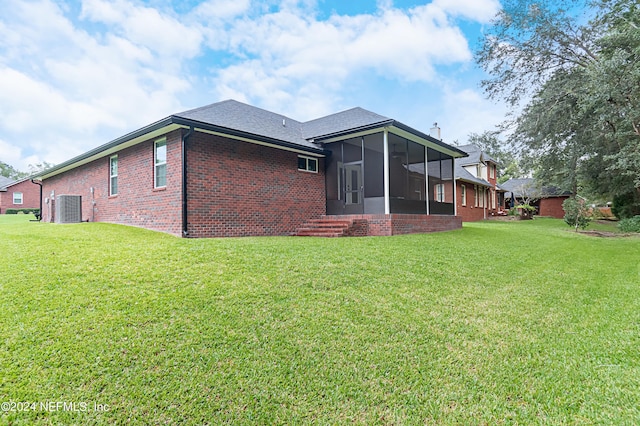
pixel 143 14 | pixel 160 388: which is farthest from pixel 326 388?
pixel 143 14

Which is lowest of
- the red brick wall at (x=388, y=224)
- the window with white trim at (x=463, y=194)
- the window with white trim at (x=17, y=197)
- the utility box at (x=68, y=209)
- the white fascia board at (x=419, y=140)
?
the red brick wall at (x=388, y=224)

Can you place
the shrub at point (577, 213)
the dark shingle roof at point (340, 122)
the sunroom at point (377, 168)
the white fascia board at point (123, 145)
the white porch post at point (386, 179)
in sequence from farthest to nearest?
the shrub at point (577, 213)
the dark shingle roof at point (340, 122)
the sunroom at point (377, 168)
the white porch post at point (386, 179)
the white fascia board at point (123, 145)

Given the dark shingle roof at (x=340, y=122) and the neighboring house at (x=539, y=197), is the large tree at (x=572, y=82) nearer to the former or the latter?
the dark shingle roof at (x=340, y=122)

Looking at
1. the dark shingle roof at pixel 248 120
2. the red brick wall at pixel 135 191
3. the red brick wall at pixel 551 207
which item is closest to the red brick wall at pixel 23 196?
the red brick wall at pixel 135 191

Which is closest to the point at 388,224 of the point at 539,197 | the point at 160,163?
the point at 160,163

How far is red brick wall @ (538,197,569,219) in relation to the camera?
1286 inches

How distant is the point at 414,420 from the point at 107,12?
11743 mm

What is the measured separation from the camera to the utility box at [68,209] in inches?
419

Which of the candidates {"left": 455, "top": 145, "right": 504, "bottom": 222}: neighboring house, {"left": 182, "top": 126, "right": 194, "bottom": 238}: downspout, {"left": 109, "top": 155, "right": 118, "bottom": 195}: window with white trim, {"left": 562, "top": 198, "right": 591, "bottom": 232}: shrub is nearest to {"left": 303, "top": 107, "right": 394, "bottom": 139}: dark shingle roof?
{"left": 182, "top": 126, "right": 194, "bottom": 238}: downspout

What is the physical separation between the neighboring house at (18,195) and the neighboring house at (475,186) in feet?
128

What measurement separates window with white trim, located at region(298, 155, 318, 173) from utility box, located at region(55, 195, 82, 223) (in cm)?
763

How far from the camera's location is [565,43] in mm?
13438

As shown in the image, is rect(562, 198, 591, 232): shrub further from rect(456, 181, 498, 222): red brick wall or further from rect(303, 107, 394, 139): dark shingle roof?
rect(303, 107, 394, 139): dark shingle roof

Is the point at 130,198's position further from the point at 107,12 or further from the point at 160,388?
the point at 160,388
